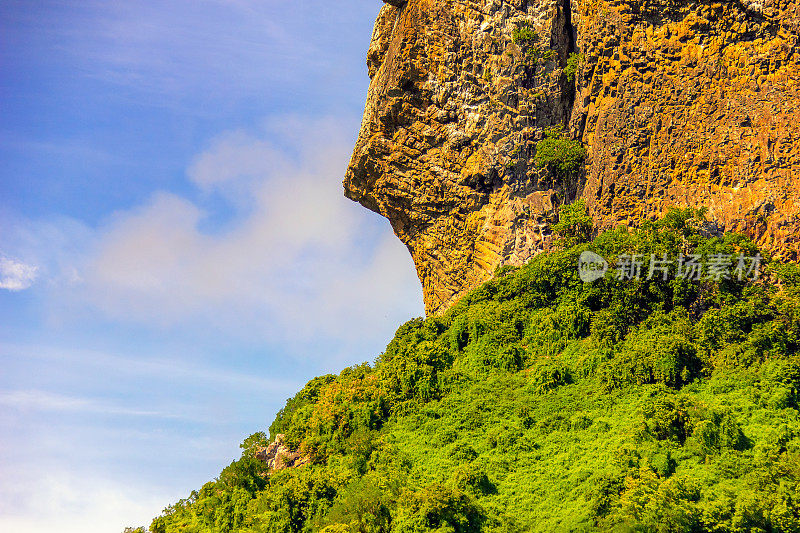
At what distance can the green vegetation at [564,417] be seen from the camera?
21.8 meters

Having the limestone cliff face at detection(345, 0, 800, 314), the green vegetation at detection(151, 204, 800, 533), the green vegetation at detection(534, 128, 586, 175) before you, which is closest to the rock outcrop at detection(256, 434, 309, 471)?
the green vegetation at detection(151, 204, 800, 533)

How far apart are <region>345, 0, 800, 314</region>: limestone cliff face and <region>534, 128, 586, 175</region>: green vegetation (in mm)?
326

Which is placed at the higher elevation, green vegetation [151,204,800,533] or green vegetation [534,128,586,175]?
green vegetation [534,128,586,175]

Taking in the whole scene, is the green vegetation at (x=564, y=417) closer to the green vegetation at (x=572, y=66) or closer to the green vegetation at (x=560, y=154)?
the green vegetation at (x=560, y=154)

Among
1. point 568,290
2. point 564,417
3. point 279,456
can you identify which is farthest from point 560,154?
point 279,456

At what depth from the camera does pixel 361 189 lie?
37.4 meters

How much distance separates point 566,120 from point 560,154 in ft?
6.40

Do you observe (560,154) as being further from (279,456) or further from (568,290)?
(279,456)

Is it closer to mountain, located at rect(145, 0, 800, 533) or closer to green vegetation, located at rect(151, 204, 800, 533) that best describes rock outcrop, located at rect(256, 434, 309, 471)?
mountain, located at rect(145, 0, 800, 533)

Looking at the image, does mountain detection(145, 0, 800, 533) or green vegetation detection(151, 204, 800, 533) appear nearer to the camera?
green vegetation detection(151, 204, 800, 533)

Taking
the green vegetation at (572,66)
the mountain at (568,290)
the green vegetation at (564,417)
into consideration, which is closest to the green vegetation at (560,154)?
the mountain at (568,290)

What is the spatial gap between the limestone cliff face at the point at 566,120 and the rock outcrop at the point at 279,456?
9.24m

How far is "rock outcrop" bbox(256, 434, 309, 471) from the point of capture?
2886cm

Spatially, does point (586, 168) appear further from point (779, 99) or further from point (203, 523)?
point (203, 523)
